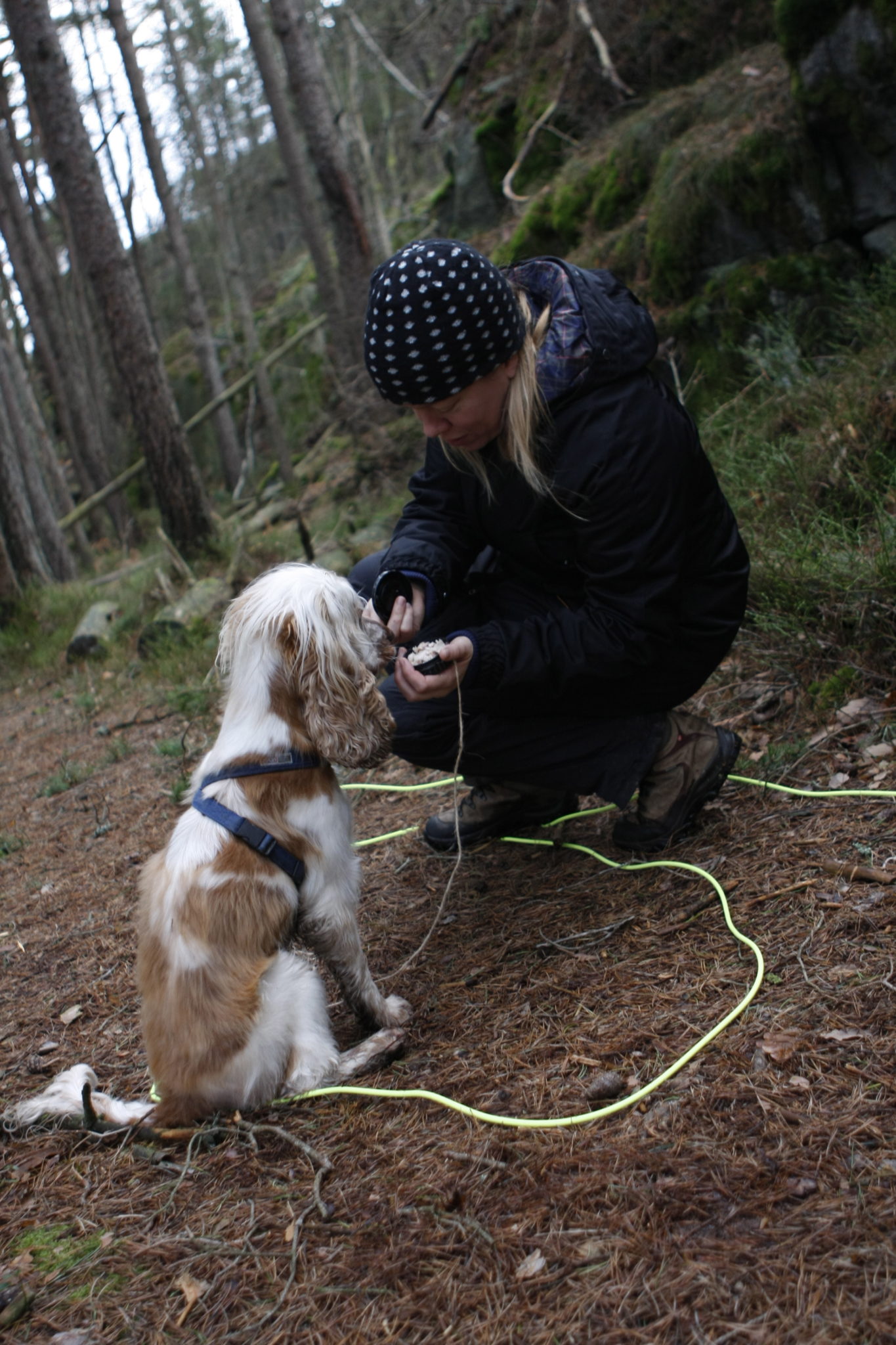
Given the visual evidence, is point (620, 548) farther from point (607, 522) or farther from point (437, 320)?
point (437, 320)

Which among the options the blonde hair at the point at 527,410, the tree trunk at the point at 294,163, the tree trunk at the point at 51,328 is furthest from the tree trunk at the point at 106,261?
the tree trunk at the point at 51,328

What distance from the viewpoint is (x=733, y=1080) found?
8.09 ft

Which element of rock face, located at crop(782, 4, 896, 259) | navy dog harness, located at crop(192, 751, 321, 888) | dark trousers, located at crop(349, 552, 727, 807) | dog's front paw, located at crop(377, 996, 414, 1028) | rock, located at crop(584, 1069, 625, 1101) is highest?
rock face, located at crop(782, 4, 896, 259)

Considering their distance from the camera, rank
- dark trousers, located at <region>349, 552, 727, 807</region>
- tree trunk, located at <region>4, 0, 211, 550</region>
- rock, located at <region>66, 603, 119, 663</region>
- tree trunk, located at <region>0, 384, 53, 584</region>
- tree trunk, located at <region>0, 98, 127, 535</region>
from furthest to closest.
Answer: tree trunk, located at <region>0, 98, 127, 535</region> < tree trunk, located at <region>0, 384, 53, 584</region> < tree trunk, located at <region>4, 0, 211, 550</region> < rock, located at <region>66, 603, 119, 663</region> < dark trousers, located at <region>349, 552, 727, 807</region>

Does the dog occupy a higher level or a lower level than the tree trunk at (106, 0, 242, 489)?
lower

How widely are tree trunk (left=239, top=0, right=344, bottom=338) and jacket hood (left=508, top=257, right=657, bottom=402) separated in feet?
36.3

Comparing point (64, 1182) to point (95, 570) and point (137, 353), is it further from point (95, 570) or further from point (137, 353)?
point (95, 570)

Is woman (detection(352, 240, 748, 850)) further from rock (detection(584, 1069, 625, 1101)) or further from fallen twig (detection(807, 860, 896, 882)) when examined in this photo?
rock (detection(584, 1069, 625, 1101))

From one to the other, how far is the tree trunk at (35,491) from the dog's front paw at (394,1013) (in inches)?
595

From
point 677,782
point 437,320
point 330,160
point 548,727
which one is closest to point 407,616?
point 548,727

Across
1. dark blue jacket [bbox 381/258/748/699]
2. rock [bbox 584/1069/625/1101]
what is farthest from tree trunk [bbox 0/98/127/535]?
rock [bbox 584/1069/625/1101]

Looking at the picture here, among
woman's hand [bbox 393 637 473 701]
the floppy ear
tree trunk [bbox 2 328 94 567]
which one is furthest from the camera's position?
tree trunk [bbox 2 328 94 567]

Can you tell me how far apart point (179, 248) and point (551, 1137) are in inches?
971

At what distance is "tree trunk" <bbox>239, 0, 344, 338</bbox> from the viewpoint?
14.0m
